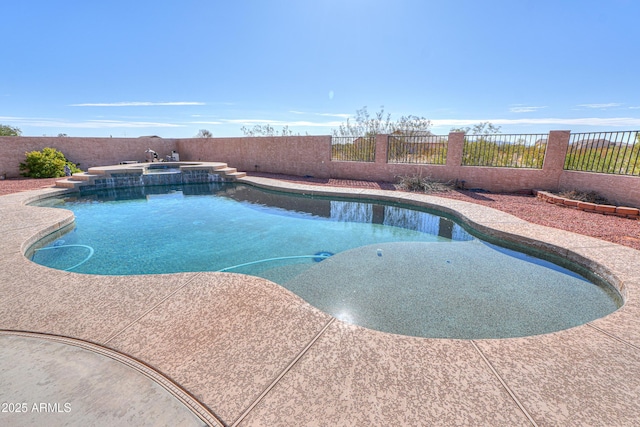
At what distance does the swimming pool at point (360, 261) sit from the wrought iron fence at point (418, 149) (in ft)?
12.4

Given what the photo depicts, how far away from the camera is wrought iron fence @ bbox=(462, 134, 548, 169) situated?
347 inches

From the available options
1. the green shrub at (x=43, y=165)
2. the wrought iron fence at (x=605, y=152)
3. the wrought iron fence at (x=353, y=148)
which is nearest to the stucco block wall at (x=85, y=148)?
A: the green shrub at (x=43, y=165)

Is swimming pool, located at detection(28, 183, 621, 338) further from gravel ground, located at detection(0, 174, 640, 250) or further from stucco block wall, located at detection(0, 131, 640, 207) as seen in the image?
stucco block wall, located at detection(0, 131, 640, 207)

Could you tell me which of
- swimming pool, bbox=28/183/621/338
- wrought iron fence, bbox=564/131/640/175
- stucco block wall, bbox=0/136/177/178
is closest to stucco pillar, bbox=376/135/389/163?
swimming pool, bbox=28/183/621/338

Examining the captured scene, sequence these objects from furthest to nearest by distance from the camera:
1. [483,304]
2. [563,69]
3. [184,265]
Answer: [563,69] < [184,265] < [483,304]

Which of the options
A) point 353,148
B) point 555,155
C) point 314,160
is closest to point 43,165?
point 314,160

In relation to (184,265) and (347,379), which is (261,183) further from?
(347,379)

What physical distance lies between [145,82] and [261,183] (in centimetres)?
1161

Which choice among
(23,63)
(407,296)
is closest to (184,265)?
(407,296)

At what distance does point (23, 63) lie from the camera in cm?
1411

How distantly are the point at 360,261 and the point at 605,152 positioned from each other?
27.0 feet

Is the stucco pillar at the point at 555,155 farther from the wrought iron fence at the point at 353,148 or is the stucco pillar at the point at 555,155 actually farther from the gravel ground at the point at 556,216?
the wrought iron fence at the point at 353,148

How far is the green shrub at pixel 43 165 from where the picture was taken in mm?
11789

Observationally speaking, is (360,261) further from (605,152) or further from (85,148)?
(85,148)
